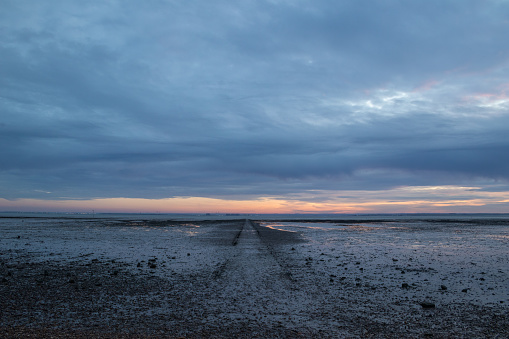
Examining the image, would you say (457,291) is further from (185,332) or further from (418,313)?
(185,332)

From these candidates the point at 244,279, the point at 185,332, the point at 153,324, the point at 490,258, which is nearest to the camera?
the point at 185,332

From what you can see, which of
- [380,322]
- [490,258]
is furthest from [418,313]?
[490,258]

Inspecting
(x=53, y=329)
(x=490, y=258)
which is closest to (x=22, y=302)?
(x=53, y=329)

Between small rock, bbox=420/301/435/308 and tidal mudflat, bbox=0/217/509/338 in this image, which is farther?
small rock, bbox=420/301/435/308

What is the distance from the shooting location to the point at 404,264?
67.8ft

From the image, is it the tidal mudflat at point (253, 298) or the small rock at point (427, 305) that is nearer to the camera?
the tidal mudflat at point (253, 298)

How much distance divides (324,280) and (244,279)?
3630 millimetres

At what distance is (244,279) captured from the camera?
15711 millimetres

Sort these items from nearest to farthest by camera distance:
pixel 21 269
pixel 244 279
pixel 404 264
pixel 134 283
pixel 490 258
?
1. pixel 134 283
2. pixel 244 279
3. pixel 21 269
4. pixel 404 264
5. pixel 490 258

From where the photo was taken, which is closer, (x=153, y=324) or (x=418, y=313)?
(x=153, y=324)

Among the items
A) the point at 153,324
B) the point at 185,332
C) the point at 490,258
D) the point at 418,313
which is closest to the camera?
the point at 185,332

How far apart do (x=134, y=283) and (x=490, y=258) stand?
74.3 feet

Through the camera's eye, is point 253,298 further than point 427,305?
Yes

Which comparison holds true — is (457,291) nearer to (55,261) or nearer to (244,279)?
(244,279)
